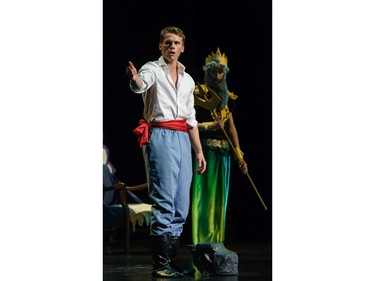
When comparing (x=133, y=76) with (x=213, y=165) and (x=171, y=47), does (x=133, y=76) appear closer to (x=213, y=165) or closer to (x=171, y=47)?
(x=171, y=47)

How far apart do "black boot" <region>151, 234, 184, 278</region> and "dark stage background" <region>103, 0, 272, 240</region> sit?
576 mm

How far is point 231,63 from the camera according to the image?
20.3 feet

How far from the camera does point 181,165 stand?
5727mm

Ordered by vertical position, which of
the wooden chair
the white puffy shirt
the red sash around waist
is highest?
the white puffy shirt

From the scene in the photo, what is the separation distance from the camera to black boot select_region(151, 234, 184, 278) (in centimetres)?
565

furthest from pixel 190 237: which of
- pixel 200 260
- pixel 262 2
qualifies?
pixel 262 2

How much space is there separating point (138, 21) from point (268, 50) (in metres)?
0.81

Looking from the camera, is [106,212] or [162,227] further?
[106,212]

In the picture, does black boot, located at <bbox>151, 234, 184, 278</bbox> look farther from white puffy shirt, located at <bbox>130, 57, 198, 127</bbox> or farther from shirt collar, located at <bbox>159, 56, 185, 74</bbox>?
shirt collar, located at <bbox>159, 56, 185, 74</bbox>

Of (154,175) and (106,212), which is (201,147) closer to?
(154,175)

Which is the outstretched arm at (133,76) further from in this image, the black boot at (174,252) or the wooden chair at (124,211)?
the wooden chair at (124,211)

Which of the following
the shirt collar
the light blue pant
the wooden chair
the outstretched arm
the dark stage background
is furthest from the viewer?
the wooden chair

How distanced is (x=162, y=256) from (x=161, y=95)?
90 centimetres

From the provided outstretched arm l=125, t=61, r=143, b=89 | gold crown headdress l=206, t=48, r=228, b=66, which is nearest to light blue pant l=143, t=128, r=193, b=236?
outstretched arm l=125, t=61, r=143, b=89
